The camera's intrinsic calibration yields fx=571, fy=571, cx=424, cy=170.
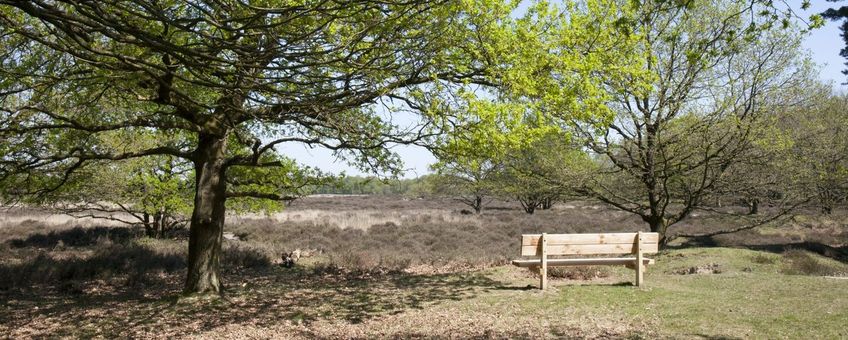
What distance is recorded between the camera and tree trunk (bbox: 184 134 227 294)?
956cm

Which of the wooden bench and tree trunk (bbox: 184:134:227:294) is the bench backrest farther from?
tree trunk (bbox: 184:134:227:294)

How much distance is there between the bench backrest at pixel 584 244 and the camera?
9609 mm

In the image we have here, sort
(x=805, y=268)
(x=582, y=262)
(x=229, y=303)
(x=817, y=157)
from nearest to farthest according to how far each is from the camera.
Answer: (x=229, y=303), (x=582, y=262), (x=805, y=268), (x=817, y=157)

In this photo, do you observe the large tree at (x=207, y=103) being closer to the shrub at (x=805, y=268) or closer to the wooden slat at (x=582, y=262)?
the wooden slat at (x=582, y=262)

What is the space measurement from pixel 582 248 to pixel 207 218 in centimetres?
638

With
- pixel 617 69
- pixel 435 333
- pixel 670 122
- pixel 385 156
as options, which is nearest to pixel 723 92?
pixel 670 122

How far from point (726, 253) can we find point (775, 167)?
99.5 inches

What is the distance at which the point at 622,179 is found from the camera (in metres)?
15.7

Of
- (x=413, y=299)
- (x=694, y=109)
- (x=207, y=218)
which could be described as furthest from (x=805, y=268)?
(x=207, y=218)

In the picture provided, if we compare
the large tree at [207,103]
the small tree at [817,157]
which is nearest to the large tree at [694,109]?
the small tree at [817,157]

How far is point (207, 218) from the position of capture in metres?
9.62

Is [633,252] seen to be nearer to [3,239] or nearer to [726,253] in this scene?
[726,253]

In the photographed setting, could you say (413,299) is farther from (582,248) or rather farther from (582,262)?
(582,248)

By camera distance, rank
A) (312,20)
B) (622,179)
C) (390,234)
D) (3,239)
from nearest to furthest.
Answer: (312,20)
(622,179)
(3,239)
(390,234)
